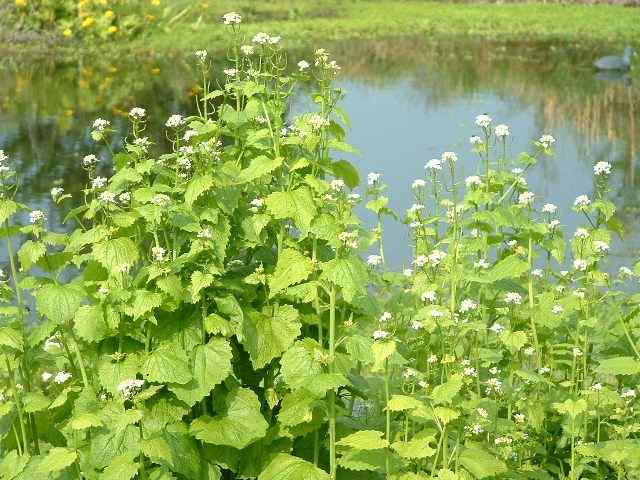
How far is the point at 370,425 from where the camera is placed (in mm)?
3246

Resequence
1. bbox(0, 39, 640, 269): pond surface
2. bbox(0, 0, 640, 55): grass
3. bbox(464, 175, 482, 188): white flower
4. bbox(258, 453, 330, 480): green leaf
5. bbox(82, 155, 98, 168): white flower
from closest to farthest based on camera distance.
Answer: bbox(258, 453, 330, 480): green leaf, bbox(82, 155, 98, 168): white flower, bbox(464, 175, 482, 188): white flower, bbox(0, 39, 640, 269): pond surface, bbox(0, 0, 640, 55): grass

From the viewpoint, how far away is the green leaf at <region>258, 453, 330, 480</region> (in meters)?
2.86

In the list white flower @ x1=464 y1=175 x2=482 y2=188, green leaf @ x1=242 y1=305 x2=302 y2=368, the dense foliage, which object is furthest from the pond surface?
green leaf @ x1=242 y1=305 x2=302 y2=368

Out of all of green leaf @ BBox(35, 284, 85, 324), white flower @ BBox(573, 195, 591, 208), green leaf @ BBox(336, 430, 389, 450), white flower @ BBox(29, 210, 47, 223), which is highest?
white flower @ BBox(29, 210, 47, 223)

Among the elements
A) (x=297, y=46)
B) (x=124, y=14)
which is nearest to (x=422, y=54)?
(x=297, y=46)

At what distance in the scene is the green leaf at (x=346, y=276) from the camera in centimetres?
278

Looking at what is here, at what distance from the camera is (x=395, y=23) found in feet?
55.3

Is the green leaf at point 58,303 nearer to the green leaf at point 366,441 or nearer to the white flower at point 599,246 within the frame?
the green leaf at point 366,441

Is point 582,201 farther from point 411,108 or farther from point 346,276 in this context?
point 411,108

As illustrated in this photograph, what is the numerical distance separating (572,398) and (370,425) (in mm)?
654

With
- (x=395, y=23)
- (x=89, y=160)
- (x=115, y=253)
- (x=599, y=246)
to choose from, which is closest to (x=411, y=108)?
(x=395, y=23)

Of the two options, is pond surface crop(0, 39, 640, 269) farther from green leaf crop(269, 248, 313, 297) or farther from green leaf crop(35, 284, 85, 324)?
green leaf crop(35, 284, 85, 324)

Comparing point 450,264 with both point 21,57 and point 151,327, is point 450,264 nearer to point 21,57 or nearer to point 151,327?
point 151,327

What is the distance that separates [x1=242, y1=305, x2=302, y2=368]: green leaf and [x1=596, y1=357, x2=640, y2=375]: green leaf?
956mm
